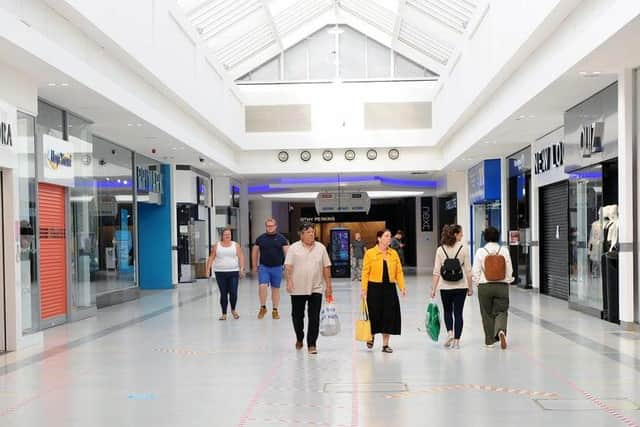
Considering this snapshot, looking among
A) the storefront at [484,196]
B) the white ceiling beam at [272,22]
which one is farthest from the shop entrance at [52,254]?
the storefront at [484,196]

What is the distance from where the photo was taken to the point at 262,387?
7.46 metres

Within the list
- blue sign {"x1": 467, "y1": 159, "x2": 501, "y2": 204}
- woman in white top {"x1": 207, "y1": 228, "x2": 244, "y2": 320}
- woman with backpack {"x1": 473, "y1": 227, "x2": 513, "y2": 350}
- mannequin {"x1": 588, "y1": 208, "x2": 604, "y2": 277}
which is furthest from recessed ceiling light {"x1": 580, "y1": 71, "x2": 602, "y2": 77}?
blue sign {"x1": 467, "y1": 159, "x2": 501, "y2": 204}

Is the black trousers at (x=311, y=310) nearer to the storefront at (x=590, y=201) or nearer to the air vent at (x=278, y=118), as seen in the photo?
the storefront at (x=590, y=201)

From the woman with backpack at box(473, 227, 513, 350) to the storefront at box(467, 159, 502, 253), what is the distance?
12.7 metres

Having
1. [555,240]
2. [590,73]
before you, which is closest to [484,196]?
[555,240]

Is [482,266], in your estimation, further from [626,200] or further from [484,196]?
[484,196]

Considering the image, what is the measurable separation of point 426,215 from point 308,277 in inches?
1185

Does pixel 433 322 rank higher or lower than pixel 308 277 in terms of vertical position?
lower

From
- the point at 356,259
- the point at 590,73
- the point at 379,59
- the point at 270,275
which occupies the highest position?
the point at 379,59

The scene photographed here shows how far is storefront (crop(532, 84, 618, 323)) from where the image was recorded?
12.2 m

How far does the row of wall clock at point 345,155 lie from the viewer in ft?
88.0

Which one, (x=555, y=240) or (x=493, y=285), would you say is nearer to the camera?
(x=493, y=285)

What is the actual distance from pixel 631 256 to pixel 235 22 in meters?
14.4

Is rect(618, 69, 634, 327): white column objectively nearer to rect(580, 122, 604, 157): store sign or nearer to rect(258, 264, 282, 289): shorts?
rect(580, 122, 604, 157): store sign
